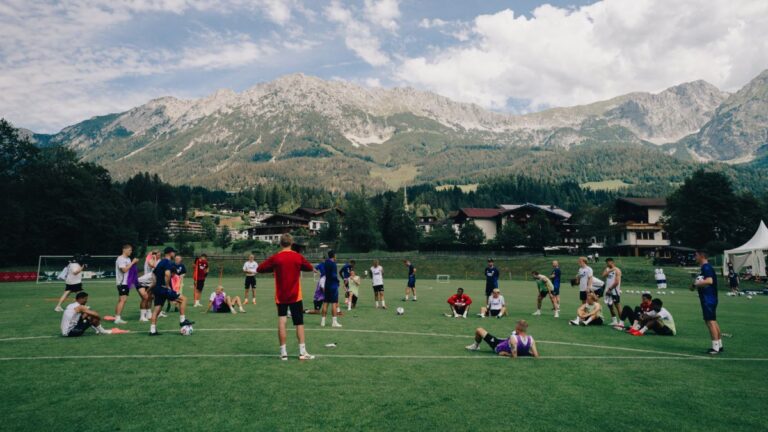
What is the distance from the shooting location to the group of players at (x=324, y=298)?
9891mm

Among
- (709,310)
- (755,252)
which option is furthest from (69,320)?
(755,252)

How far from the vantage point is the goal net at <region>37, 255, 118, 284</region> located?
147 ft

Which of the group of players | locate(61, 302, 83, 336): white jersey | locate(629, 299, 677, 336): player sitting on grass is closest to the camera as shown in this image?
the group of players

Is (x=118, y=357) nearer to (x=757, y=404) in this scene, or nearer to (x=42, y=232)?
(x=757, y=404)

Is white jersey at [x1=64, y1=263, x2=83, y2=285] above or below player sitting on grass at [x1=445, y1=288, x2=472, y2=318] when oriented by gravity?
above

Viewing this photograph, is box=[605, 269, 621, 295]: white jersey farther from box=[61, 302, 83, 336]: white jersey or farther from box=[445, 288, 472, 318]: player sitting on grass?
box=[61, 302, 83, 336]: white jersey

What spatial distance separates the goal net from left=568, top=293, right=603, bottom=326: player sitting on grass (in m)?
44.0

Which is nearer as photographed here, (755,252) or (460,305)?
(460,305)

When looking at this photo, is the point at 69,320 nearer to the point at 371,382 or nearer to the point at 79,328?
the point at 79,328

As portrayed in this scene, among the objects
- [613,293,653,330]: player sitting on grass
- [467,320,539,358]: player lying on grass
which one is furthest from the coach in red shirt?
[613,293,653,330]: player sitting on grass

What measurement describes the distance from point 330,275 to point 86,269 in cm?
4327

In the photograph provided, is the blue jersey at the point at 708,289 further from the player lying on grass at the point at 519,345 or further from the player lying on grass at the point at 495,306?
the player lying on grass at the point at 495,306

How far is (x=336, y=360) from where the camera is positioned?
9891 millimetres

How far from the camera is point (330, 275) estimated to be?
1525 cm
